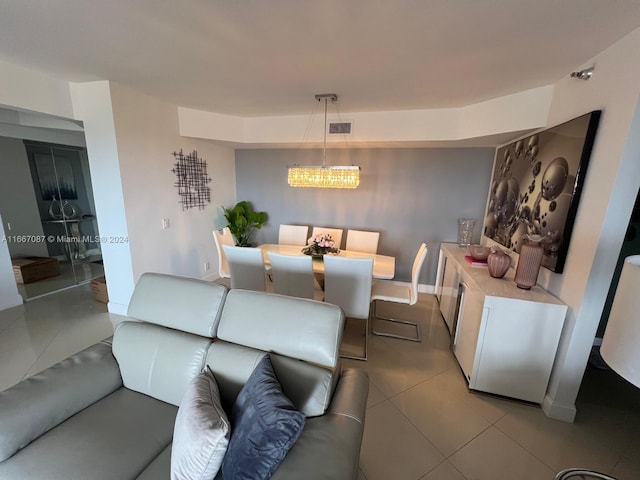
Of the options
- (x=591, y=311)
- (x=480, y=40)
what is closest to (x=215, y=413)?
(x=591, y=311)

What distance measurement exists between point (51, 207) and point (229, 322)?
489 centimetres

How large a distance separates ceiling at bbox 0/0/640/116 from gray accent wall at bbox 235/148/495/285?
3.48 feet

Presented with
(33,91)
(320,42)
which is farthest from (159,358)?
(33,91)

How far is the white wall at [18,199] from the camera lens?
3.71 m

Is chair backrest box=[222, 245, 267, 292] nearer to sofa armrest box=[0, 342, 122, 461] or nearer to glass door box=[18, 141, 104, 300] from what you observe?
sofa armrest box=[0, 342, 122, 461]

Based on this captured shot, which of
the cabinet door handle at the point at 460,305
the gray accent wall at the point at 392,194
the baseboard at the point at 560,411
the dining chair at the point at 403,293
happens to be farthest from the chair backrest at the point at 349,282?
the gray accent wall at the point at 392,194

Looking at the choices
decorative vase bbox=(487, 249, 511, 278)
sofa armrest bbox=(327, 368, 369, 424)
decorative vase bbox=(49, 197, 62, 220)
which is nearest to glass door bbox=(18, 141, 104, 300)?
decorative vase bbox=(49, 197, 62, 220)

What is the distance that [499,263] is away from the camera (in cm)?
214

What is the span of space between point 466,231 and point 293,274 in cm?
231

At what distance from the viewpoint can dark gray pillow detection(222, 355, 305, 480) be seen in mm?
847

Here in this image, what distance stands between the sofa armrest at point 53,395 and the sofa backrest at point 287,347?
0.59 meters

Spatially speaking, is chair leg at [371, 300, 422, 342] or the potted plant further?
the potted plant

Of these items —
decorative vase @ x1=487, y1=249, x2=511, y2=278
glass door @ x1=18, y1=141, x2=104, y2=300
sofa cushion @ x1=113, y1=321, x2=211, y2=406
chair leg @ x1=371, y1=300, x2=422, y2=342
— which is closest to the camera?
sofa cushion @ x1=113, y1=321, x2=211, y2=406

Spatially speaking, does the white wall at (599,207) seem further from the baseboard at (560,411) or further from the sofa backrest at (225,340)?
the sofa backrest at (225,340)
